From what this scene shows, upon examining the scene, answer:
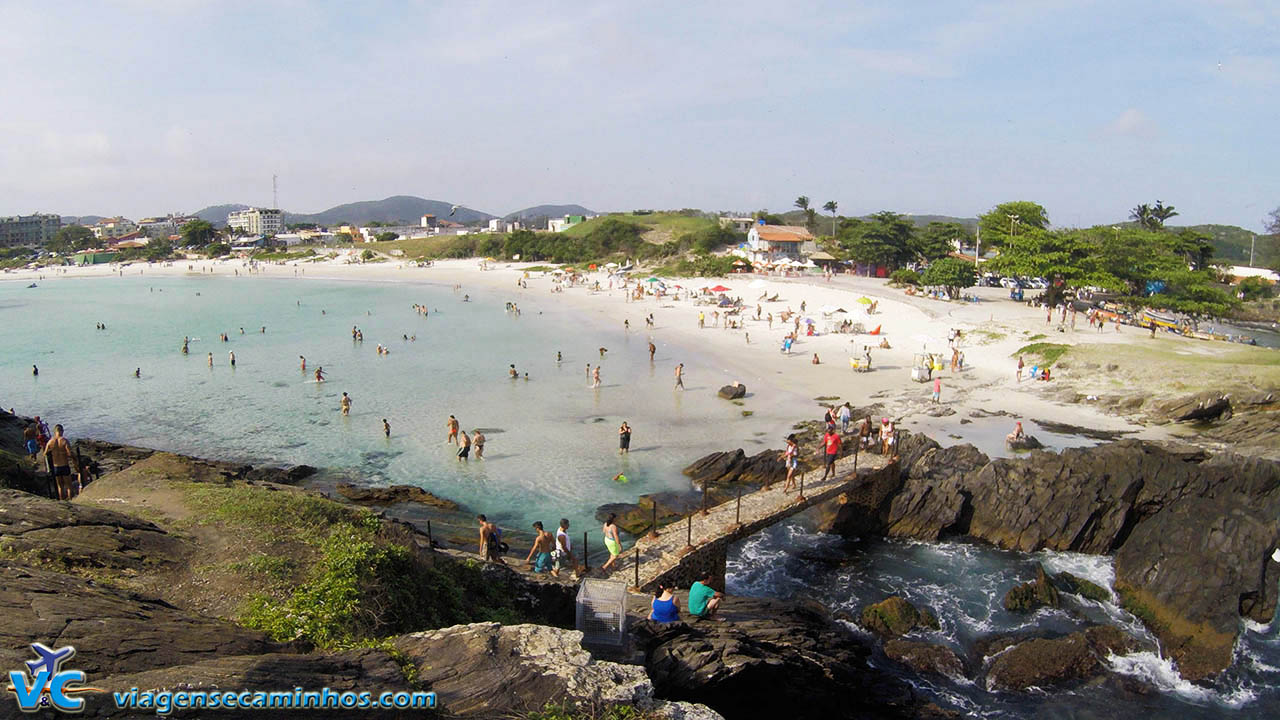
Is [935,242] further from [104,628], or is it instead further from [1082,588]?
[104,628]

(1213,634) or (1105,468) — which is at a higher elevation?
(1105,468)

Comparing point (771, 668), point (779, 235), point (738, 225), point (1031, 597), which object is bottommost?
point (1031, 597)

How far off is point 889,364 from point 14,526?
3128cm

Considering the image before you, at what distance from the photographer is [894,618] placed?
45.0ft

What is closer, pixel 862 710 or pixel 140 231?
pixel 862 710

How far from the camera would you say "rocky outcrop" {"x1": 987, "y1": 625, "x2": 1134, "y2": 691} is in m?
12.3

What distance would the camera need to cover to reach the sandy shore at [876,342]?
1062 inches

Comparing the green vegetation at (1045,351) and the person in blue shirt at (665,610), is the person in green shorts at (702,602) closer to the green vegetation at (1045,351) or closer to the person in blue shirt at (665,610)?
the person in blue shirt at (665,610)

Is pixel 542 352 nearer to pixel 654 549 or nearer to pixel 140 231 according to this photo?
pixel 654 549

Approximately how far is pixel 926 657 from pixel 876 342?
26.5m

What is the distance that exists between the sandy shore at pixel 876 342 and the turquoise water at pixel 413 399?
2.43 m

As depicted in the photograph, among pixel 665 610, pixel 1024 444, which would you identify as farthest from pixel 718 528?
pixel 1024 444

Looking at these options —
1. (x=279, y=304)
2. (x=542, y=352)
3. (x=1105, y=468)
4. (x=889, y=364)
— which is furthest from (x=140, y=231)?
(x=1105, y=468)

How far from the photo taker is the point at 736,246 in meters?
90.7
